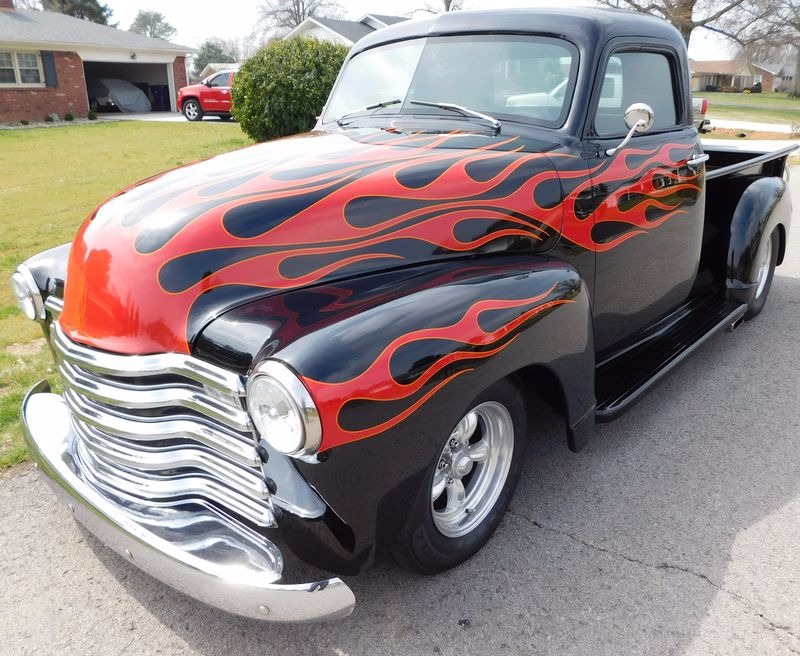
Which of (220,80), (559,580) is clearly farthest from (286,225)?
(220,80)

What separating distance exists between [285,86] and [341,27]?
2338cm

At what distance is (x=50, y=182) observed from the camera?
11344 millimetres

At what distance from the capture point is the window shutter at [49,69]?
24609mm

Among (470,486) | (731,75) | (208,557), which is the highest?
(208,557)

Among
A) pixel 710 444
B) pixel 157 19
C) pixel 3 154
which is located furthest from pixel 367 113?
pixel 157 19

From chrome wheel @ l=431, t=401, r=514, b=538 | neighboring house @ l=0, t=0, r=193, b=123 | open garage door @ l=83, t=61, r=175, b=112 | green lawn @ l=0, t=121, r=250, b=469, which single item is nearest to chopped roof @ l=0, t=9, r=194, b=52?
neighboring house @ l=0, t=0, r=193, b=123

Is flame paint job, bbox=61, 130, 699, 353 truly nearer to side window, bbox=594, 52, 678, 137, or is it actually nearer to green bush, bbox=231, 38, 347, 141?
side window, bbox=594, 52, 678, 137

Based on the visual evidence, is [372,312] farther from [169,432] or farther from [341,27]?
[341,27]

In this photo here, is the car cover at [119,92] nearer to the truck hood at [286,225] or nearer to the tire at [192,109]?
the tire at [192,109]

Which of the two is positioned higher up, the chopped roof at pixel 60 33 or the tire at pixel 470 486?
the chopped roof at pixel 60 33

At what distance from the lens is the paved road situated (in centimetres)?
227

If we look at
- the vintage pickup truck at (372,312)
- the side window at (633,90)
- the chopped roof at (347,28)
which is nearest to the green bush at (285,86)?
the vintage pickup truck at (372,312)

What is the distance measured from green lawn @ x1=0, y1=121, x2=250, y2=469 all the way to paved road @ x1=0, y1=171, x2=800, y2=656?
1.08 meters

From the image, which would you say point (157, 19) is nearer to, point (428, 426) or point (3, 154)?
point (3, 154)
